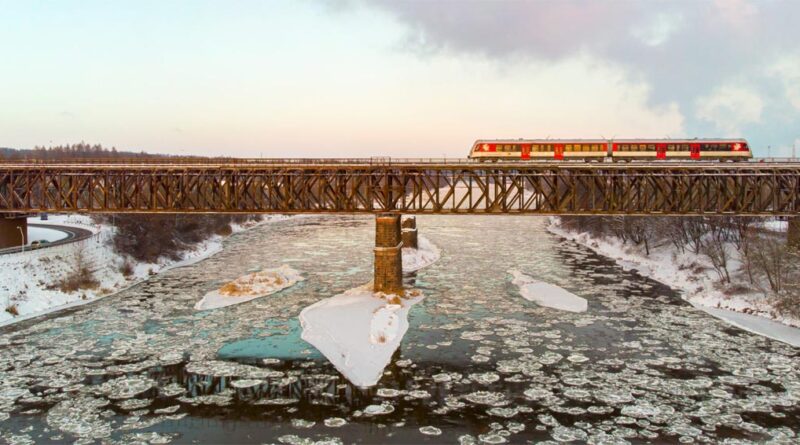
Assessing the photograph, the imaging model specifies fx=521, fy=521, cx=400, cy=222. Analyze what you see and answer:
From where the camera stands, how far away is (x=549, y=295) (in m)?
37.2

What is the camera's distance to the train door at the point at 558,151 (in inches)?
1893

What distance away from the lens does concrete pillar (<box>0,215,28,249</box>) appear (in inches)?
1751

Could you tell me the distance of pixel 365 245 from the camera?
66812mm

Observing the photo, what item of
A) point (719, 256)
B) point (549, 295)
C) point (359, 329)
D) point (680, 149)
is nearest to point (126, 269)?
point (359, 329)

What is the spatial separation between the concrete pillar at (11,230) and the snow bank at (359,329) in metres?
29.5

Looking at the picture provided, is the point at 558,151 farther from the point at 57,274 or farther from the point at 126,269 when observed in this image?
the point at 57,274

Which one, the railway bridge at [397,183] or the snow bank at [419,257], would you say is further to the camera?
the snow bank at [419,257]

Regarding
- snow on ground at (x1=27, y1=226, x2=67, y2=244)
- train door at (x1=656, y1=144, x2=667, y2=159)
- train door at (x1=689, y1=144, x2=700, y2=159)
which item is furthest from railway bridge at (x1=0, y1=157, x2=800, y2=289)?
snow on ground at (x1=27, y1=226, x2=67, y2=244)

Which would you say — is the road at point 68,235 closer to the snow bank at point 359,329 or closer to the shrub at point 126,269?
the shrub at point 126,269

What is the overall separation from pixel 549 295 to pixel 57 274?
1443 inches

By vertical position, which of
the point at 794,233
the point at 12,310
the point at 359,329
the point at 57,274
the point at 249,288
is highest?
the point at 794,233

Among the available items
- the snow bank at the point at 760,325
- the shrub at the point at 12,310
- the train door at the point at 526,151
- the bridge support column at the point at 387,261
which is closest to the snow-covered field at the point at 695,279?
the snow bank at the point at 760,325

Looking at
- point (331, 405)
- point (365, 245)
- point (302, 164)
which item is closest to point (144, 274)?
point (302, 164)

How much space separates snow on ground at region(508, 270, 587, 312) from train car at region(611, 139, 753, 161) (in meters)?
15.5
